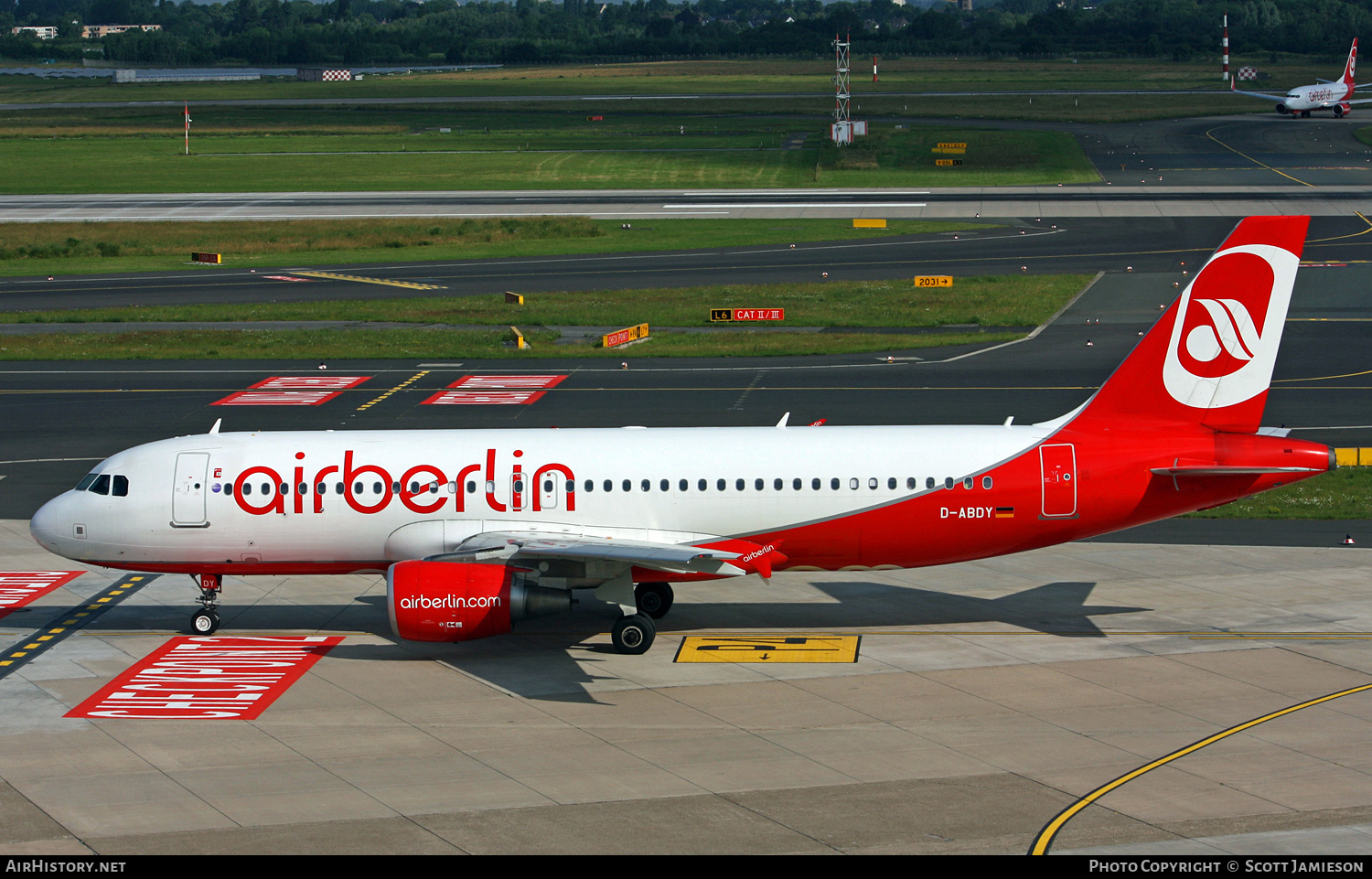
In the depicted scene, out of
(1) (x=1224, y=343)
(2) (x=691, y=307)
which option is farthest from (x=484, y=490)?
(2) (x=691, y=307)

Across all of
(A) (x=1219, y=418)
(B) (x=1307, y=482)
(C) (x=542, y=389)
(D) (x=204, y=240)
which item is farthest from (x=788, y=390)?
(D) (x=204, y=240)

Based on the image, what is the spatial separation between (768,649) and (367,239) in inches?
2971

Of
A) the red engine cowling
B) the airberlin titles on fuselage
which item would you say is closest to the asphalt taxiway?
the red engine cowling

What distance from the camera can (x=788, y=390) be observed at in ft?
184

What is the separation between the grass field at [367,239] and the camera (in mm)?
94062

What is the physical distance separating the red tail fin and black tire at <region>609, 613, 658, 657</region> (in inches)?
440

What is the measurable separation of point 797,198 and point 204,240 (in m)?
47.5

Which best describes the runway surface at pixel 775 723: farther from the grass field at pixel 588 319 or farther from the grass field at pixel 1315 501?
the grass field at pixel 588 319

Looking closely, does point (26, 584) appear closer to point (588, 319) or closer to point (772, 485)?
point (772, 485)

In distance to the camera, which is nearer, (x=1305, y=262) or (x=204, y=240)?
(x=1305, y=262)

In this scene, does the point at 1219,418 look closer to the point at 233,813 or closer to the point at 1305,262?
the point at 233,813

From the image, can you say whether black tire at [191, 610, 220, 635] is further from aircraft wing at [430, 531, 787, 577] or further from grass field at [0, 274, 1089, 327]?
grass field at [0, 274, 1089, 327]

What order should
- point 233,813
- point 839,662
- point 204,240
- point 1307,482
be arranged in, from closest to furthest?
point 233,813 → point 839,662 → point 1307,482 → point 204,240

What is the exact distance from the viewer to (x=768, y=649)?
30812 millimetres
